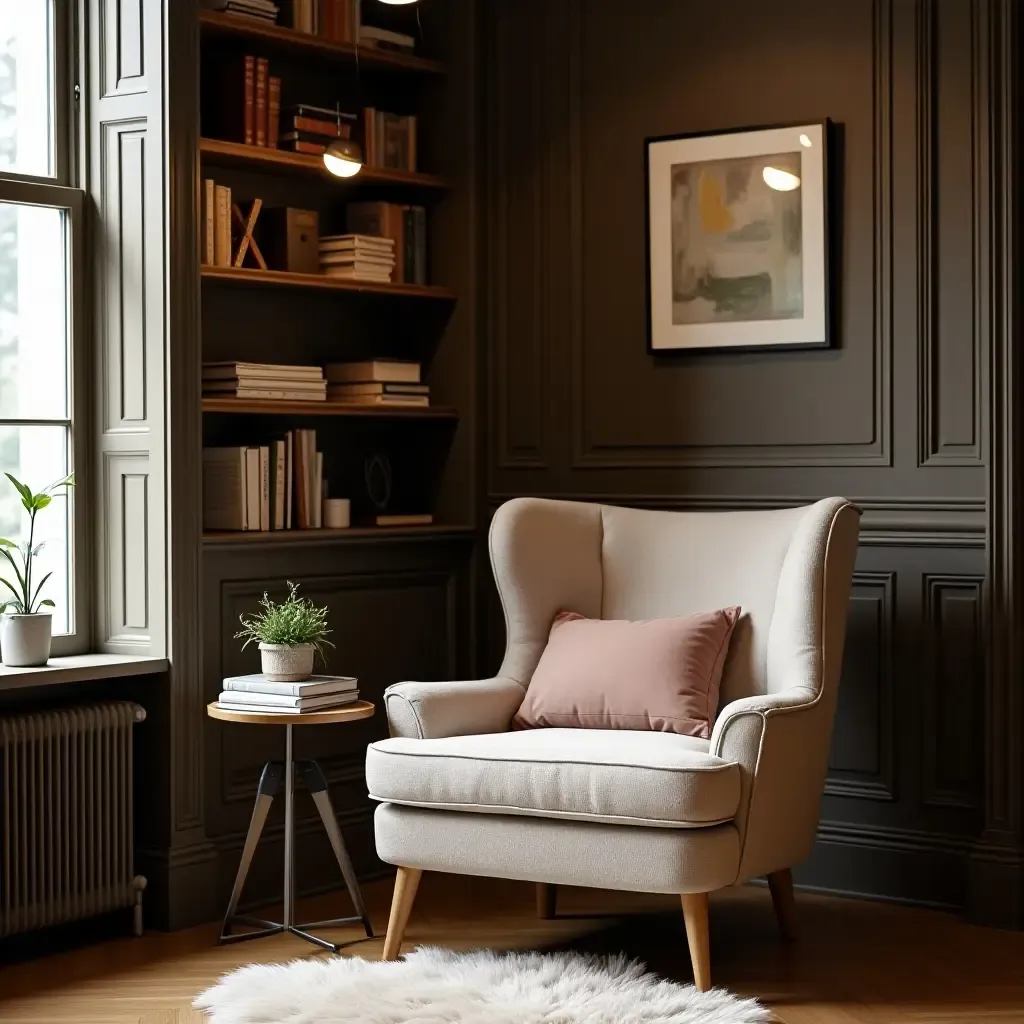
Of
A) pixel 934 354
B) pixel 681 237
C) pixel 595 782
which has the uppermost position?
pixel 681 237

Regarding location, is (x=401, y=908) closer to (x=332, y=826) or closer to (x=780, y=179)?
(x=332, y=826)

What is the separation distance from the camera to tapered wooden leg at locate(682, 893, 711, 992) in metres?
3.43

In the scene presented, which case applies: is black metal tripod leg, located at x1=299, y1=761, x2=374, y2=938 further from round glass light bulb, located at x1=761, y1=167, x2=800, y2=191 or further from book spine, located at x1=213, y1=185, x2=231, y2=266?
round glass light bulb, located at x1=761, y1=167, x2=800, y2=191

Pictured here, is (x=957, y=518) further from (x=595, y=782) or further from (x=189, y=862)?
(x=189, y=862)

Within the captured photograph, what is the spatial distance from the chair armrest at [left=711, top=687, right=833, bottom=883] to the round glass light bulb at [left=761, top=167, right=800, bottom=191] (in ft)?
4.98

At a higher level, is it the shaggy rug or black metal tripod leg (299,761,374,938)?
black metal tripod leg (299,761,374,938)

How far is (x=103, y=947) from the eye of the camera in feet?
13.0

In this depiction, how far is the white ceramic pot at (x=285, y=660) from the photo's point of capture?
155 inches

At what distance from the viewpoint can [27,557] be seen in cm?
400

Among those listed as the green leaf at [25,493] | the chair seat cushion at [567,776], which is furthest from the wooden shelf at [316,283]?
the chair seat cushion at [567,776]

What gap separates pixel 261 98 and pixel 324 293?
2.13 feet

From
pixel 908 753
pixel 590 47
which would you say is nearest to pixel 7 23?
pixel 590 47

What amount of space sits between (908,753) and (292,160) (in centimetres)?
236

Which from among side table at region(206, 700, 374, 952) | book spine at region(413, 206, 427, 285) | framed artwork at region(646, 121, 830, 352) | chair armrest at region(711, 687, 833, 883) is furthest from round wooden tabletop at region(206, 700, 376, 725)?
book spine at region(413, 206, 427, 285)
